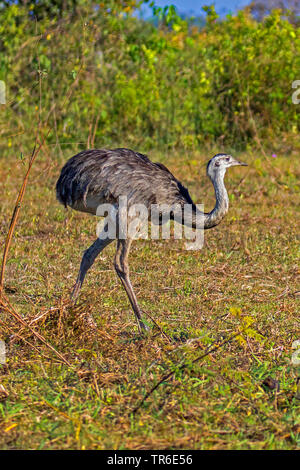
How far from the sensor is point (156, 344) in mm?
4387

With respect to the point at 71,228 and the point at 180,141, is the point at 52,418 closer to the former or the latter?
the point at 71,228

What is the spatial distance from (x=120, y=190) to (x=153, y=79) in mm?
5831

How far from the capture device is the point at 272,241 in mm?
7156

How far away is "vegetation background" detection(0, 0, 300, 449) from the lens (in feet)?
11.7

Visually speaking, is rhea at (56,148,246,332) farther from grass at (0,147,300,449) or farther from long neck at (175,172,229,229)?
grass at (0,147,300,449)

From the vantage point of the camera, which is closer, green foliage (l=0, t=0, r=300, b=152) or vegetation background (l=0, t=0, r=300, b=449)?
vegetation background (l=0, t=0, r=300, b=449)

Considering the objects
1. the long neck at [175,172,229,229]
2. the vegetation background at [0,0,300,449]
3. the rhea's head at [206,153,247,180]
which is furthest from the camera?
the rhea's head at [206,153,247,180]

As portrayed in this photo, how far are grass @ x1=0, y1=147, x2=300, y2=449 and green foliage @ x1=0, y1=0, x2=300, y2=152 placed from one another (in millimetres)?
3373

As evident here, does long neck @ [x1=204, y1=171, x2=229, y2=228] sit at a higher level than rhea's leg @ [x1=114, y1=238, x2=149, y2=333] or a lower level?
higher

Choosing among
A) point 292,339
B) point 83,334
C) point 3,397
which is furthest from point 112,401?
point 292,339

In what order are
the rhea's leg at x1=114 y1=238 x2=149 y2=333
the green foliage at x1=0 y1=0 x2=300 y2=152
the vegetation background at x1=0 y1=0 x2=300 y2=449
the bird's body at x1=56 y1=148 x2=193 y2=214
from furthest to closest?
the green foliage at x1=0 y1=0 x2=300 y2=152 < the bird's body at x1=56 y1=148 x2=193 y2=214 < the rhea's leg at x1=114 y1=238 x2=149 y2=333 < the vegetation background at x1=0 y1=0 x2=300 y2=449

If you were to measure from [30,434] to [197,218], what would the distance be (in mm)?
2457

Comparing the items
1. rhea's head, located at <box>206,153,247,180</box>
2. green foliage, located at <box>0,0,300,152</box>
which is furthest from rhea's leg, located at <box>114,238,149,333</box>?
green foliage, located at <box>0,0,300,152</box>

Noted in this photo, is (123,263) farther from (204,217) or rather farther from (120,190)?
(204,217)
